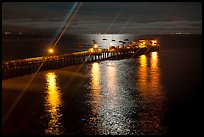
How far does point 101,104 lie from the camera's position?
118 feet

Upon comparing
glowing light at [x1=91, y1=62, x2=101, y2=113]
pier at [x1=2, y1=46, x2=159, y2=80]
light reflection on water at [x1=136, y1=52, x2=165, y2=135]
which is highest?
pier at [x1=2, y1=46, x2=159, y2=80]

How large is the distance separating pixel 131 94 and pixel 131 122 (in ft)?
40.3

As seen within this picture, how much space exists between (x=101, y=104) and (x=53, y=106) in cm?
586

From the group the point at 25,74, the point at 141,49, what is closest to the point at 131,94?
the point at 25,74

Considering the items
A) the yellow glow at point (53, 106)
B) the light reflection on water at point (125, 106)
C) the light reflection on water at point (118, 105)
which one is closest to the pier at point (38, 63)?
the light reflection on water at point (118, 105)

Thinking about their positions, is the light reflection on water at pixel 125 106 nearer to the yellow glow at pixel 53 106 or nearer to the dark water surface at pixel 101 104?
the dark water surface at pixel 101 104

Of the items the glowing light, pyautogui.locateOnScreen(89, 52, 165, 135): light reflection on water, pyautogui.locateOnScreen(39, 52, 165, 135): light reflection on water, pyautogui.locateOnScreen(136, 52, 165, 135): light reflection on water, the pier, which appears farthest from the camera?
the pier

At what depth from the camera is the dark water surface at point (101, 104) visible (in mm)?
28203

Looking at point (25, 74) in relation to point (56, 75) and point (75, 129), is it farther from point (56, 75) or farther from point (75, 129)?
point (75, 129)

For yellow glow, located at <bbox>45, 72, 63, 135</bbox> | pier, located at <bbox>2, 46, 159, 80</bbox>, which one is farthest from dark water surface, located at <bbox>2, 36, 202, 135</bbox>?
pier, located at <bbox>2, 46, 159, 80</bbox>

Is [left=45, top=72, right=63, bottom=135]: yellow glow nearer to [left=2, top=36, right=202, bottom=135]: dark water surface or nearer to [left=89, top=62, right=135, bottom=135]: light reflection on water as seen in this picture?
[left=2, top=36, right=202, bottom=135]: dark water surface

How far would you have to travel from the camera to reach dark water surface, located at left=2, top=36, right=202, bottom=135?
28.2 meters

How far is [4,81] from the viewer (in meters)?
46.9

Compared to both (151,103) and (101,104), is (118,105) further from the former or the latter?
(151,103)
